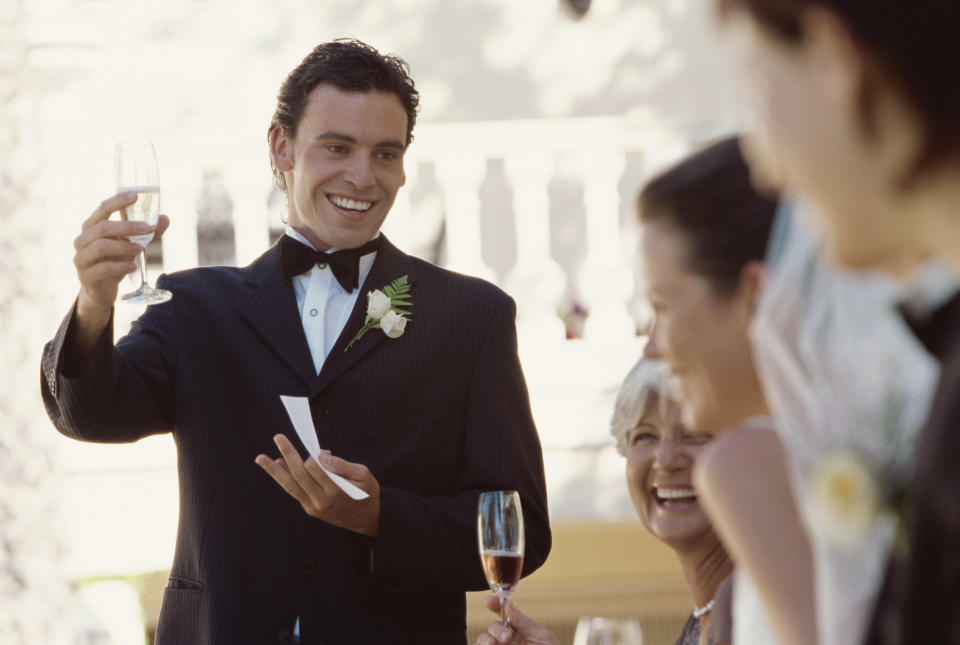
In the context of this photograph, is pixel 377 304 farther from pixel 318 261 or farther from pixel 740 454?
pixel 740 454

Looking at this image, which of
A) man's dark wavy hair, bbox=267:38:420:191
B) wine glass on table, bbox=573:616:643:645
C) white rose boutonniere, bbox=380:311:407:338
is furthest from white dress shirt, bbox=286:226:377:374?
wine glass on table, bbox=573:616:643:645

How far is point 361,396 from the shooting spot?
10.4 feet

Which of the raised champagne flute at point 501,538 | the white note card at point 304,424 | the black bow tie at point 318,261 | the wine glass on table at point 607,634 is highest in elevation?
the black bow tie at point 318,261

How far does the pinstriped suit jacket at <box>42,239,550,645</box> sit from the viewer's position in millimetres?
3053

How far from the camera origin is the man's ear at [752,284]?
162 centimetres

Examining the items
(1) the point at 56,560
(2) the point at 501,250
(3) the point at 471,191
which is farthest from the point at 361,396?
(2) the point at 501,250

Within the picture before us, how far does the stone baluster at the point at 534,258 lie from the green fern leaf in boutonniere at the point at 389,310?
3944 mm

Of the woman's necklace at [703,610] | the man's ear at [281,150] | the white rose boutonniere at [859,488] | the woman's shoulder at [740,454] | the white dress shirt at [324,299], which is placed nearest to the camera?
the white rose boutonniere at [859,488]

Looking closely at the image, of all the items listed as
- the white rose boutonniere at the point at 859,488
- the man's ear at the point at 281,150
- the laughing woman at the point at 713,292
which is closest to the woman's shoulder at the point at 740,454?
the laughing woman at the point at 713,292

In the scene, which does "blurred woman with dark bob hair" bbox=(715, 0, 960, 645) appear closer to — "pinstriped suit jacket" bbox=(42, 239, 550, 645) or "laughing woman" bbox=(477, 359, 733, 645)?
"laughing woman" bbox=(477, 359, 733, 645)

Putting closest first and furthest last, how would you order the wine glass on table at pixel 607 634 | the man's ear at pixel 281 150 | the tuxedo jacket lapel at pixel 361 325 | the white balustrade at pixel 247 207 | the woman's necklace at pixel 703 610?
the wine glass on table at pixel 607 634 → the woman's necklace at pixel 703 610 → the tuxedo jacket lapel at pixel 361 325 → the man's ear at pixel 281 150 → the white balustrade at pixel 247 207

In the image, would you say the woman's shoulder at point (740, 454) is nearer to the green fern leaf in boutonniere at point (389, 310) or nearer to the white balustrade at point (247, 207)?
the green fern leaf in boutonniere at point (389, 310)

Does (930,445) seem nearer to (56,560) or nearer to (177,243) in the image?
(56,560)

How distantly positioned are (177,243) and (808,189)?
6.55m
